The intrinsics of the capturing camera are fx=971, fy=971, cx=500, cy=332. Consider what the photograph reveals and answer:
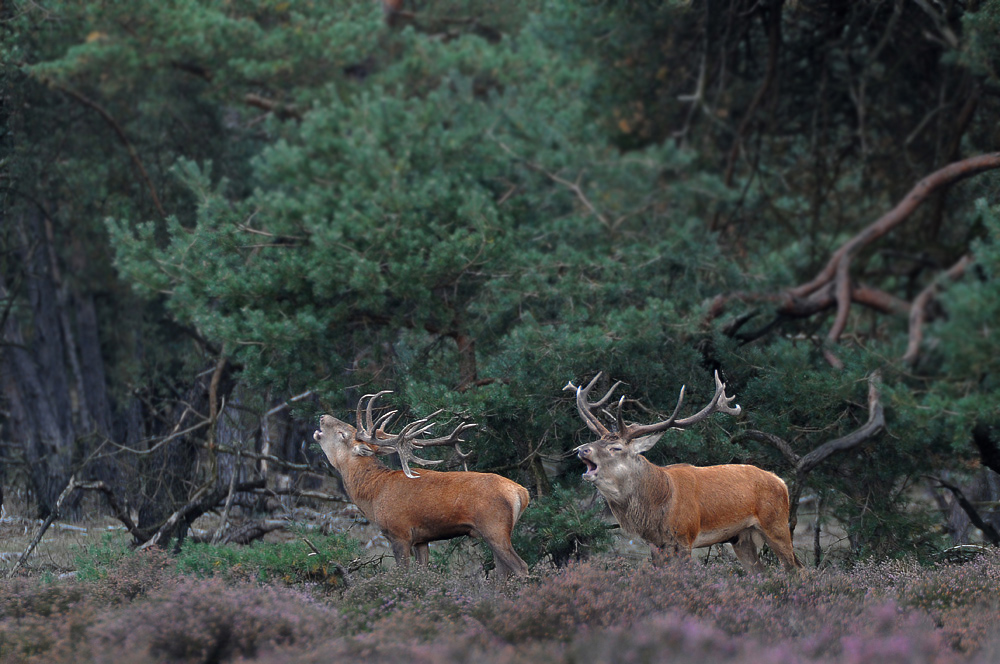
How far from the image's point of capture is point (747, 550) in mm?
8750

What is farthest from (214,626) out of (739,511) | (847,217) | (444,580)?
(847,217)

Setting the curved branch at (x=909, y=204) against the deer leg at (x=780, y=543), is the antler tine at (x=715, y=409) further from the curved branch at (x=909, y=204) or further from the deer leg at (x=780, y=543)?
the curved branch at (x=909, y=204)

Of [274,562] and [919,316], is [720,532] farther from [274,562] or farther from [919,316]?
[919,316]

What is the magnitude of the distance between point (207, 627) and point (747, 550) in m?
5.03

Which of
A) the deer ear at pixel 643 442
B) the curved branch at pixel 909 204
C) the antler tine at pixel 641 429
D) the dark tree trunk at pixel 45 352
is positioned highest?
the curved branch at pixel 909 204

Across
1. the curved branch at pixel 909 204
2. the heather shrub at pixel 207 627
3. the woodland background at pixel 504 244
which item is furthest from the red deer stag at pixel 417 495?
the curved branch at pixel 909 204

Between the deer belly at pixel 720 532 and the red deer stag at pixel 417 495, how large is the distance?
1484mm

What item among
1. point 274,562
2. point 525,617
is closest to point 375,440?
point 274,562

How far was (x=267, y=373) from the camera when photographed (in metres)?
10.5

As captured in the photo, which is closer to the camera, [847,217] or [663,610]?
[663,610]

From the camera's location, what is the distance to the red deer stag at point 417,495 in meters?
8.09

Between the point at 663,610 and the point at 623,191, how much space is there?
10.4 meters

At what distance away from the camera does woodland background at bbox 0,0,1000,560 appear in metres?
9.92

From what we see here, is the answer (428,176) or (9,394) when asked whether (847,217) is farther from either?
(9,394)
